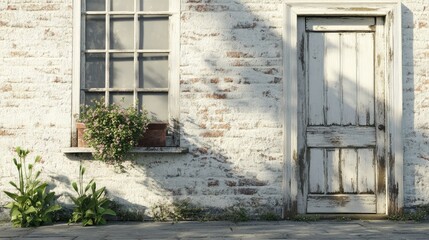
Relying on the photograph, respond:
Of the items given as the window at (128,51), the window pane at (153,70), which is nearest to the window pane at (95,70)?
the window at (128,51)

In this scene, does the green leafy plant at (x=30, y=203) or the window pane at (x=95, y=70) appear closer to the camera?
the green leafy plant at (x=30, y=203)

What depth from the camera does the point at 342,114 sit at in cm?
629

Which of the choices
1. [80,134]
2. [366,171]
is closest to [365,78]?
[366,171]

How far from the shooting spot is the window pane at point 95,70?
6316mm

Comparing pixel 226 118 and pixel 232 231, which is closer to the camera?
pixel 232 231

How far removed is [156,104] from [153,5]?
3.41ft

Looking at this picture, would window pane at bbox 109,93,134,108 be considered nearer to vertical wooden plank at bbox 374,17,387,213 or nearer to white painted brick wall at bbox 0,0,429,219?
white painted brick wall at bbox 0,0,429,219

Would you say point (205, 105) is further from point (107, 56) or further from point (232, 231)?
point (232, 231)

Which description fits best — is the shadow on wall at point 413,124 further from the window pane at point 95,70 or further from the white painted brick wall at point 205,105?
the window pane at point 95,70

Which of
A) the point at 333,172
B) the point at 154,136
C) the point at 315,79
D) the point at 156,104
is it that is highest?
the point at 315,79

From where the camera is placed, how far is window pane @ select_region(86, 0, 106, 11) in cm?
635

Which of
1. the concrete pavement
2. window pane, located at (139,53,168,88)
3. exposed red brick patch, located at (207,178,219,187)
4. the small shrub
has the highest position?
window pane, located at (139,53,168,88)

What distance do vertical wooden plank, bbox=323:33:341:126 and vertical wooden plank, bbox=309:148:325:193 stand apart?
37 centimetres

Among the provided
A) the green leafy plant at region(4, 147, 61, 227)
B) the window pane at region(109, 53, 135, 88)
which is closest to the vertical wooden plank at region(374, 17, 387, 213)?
the window pane at region(109, 53, 135, 88)
